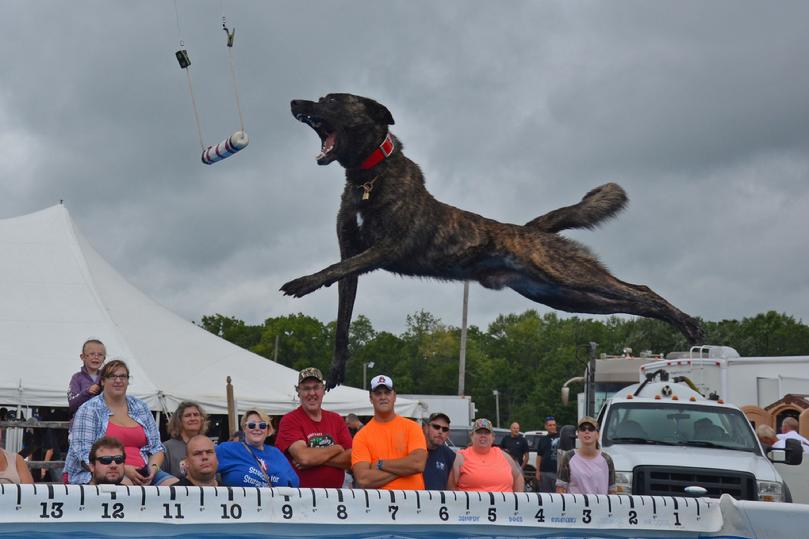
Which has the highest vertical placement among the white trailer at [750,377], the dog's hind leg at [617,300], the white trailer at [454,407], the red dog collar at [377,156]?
the red dog collar at [377,156]

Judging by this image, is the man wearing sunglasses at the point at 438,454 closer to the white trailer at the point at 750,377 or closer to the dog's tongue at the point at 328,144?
the dog's tongue at the point at 328,144

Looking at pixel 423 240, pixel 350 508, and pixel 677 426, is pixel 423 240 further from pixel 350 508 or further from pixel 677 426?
pixel 677 426

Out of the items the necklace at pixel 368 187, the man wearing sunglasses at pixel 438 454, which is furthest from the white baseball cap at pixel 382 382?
the necklace at pixel 368 187

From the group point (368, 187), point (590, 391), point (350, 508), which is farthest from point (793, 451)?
point (350, 508)

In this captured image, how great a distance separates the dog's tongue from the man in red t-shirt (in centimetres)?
187

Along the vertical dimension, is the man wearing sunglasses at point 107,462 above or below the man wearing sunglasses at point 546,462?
above

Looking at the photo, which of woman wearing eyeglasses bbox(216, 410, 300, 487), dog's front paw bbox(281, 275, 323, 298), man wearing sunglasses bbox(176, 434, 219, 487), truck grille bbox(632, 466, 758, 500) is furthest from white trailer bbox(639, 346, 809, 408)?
man wearing sunglasses bbox(176, 434, 219, 487)

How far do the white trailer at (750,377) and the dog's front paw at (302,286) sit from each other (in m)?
8.89

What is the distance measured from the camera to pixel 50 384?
12.1 meters

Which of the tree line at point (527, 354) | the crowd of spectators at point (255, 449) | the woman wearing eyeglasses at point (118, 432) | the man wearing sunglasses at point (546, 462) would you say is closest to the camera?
the crowd of spectators at point (255, 449)

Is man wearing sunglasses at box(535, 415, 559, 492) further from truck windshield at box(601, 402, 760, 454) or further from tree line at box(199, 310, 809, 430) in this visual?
tree line at box(199, 310, 809, 430)

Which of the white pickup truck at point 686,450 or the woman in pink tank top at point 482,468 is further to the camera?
the white pickup truck at point 686,450

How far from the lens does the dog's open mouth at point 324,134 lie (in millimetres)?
7672

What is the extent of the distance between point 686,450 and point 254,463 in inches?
198
